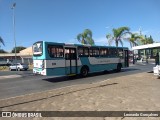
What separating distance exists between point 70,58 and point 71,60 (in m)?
0.22

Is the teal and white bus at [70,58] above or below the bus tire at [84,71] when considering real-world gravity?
above

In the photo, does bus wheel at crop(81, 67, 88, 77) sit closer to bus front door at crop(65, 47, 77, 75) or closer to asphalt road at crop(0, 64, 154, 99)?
asphalt road at crop(0, 64, 154, 99)

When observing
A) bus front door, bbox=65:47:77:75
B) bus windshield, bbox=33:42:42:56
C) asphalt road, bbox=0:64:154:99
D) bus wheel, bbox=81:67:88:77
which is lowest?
asphalt road, bbox=0:64:154:99

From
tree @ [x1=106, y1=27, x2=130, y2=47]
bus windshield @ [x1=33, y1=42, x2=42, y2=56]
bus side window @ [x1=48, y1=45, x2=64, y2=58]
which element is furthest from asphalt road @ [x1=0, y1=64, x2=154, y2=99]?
tree @ [x1=106, y1=27, x2=130, y2=47]

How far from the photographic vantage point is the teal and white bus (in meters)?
18.4

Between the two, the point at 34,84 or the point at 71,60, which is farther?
the point at 71,60

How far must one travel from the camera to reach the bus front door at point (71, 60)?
19922mm

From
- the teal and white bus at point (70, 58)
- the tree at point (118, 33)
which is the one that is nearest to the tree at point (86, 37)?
the tree at point (118, 33)

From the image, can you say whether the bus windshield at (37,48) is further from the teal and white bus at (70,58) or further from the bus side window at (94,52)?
the bus side window at (94,52)

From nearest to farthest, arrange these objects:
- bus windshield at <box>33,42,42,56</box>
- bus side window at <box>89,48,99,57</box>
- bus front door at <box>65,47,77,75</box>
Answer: bus windshield at <box>33,42,42,56</box>
bus front door at <box>65,47,77,75</box>
bus side window at <box>89,48,99,57</box>

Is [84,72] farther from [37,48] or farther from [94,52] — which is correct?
[37,48]

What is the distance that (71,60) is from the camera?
20344 mm

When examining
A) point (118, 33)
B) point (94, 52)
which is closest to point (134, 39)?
point (118, 33)

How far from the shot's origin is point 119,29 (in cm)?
6531
